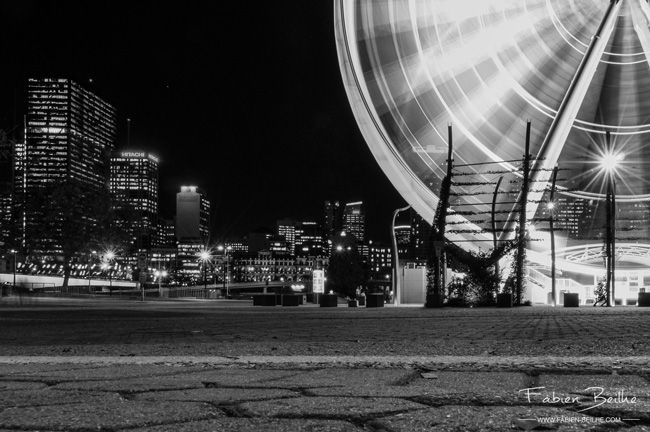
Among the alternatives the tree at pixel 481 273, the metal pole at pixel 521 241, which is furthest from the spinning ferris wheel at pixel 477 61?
the tree at pixel 481 273

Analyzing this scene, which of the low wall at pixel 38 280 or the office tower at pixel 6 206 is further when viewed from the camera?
the low wall at pixel 38 280

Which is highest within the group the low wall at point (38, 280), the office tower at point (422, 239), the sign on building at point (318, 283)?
the office tower at point (422, 239)

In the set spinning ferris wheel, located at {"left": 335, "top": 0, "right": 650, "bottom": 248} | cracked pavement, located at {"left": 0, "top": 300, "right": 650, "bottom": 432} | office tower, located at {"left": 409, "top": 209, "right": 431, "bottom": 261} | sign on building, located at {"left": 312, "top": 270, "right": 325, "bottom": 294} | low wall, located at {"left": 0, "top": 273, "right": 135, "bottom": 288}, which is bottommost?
low wall, located at {"left": 0, "top": 273, "right": 135, "bottom": 288}

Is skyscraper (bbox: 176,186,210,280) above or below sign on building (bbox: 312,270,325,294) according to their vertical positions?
above

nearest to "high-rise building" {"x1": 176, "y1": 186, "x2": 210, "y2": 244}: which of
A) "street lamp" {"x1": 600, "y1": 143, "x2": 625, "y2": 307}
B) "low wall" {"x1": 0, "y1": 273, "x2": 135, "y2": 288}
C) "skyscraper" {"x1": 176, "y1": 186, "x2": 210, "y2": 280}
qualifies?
"skyscraper" {"x1": 176, "y1": 186, "x2": 210, "y2": 280}

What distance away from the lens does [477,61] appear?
Result: 2370cm

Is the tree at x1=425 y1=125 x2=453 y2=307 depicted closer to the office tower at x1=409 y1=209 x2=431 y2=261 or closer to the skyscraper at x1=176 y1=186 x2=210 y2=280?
the office tower at x1=409 y1=209 x2=431 y2=261

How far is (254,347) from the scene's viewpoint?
6.02m

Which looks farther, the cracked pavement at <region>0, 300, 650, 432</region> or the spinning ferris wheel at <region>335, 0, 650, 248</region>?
the spinning ferris wheel at <region>335, 0, 650, 248</region>

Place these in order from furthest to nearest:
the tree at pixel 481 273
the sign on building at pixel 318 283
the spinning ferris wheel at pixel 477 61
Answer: the sign on building at pixel 318 283, the tree at pixel 481 273, the spinning ferris wheel at pixel 477 61

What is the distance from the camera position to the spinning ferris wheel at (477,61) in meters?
23.5

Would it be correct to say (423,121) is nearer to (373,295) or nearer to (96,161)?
(373,295)

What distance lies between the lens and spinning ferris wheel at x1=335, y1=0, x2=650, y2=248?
23.5 m

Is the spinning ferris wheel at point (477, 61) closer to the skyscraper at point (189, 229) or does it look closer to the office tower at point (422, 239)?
the office tower at point (422, 239)
